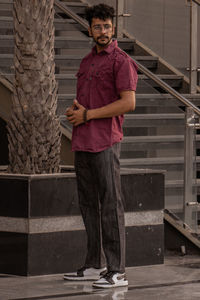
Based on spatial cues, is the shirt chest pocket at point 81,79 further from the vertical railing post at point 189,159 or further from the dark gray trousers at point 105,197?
the vertical railing post at point 189,159

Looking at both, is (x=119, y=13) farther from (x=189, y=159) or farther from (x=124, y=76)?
(x=124, y=76)

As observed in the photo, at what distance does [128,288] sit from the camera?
296 inches

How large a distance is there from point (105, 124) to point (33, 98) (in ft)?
3.89

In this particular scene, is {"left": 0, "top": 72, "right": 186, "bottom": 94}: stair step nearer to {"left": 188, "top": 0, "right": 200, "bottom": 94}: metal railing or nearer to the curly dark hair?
{"left": 188, "top": 0, "right": 200, "bottom": 94}: metal railing

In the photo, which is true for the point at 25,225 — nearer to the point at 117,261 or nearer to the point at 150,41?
the point at 117,261

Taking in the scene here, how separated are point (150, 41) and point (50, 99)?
4.71 metres

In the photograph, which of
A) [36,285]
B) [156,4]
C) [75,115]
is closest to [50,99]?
[75,115]

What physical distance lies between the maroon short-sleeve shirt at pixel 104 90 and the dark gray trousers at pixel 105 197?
0.09 meters

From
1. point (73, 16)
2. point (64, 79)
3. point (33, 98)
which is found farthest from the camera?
point (73, 16)

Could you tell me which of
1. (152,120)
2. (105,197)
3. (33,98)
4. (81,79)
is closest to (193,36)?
(152,120)

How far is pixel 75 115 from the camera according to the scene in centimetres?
740

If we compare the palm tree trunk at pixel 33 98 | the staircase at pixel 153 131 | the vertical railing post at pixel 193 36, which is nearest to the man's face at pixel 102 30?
the palm tree trunk at pixel 33 98

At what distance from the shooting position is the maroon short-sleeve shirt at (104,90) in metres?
7.34

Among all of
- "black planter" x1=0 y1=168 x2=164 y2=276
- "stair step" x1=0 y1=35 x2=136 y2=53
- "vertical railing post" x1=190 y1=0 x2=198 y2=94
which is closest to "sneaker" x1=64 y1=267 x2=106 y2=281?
"black planter" x1=0 y1=168 x2=164 y2=276
